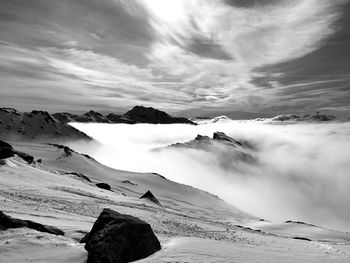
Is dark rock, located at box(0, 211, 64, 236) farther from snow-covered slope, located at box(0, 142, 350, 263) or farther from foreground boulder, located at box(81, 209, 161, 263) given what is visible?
foreground boulder, located at box(81, 209, 161, 263)

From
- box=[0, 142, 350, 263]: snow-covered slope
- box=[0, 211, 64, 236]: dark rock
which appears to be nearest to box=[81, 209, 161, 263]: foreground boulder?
box=[0, 142, 350, 263]: snow-covered slope

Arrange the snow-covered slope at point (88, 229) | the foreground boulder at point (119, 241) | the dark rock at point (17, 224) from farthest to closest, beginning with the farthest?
the dark rock at point (17, 224) < the snow-covered slope at point (88, 229) < the foreground boulder at point (119, 241)

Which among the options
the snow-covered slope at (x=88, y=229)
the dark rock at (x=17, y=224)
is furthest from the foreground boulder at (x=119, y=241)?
the dark rock at (x=17, y=224)

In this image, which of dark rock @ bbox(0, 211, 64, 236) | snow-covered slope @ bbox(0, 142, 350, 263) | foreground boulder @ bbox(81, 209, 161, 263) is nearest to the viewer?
foreground boulder @ bbox(81, 209, 161, 263)

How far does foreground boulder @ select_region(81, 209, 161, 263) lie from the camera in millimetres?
15578

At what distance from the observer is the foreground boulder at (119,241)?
15.6 meters

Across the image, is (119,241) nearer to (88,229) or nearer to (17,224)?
(17,224)

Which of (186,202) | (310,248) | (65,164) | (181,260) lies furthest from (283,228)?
(65,164)

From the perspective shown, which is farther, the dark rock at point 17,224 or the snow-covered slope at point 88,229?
the dark rock at point 17,224

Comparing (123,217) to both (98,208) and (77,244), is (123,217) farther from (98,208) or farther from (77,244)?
(98,208)

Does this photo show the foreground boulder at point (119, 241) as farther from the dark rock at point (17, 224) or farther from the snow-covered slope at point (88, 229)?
the dark rock at point (17, 224)

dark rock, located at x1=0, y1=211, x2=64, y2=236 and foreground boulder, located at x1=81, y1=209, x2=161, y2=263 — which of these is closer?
foreground boulder, located at x1=81, y1=209, x2=161, y2=263

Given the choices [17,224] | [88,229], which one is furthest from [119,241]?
[88,229]

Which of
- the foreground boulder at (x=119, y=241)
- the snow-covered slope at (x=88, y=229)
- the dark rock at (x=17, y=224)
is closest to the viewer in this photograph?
the foreground boulder at (x=119, y=241)
